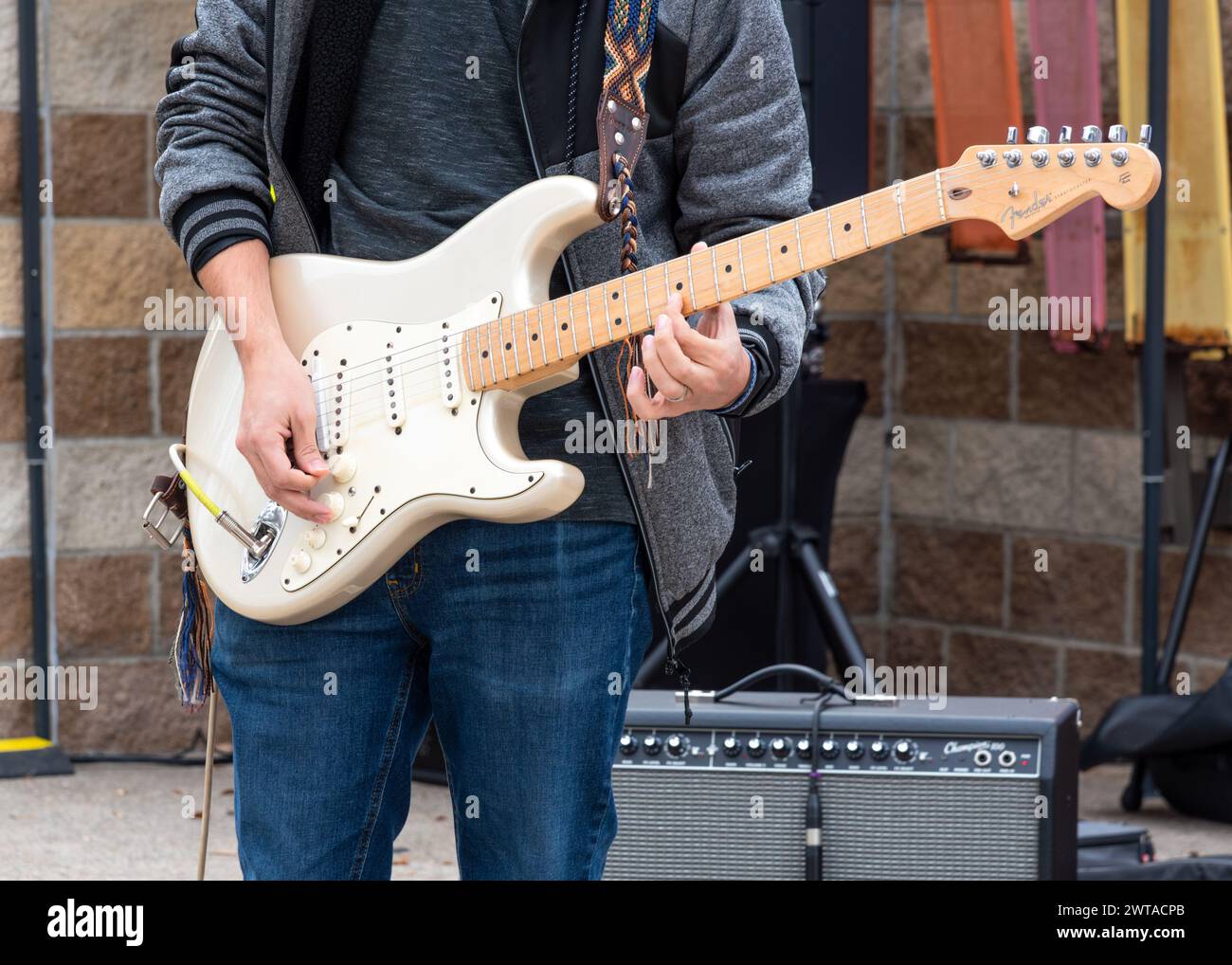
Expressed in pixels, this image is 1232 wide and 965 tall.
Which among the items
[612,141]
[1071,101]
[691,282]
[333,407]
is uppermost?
[1071,101]

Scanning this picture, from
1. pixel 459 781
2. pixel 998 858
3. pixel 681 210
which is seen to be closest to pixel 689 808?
pixel 998 858

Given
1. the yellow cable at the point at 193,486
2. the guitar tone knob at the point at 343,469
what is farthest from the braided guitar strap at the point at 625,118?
the yellow cable at the point at 193,486

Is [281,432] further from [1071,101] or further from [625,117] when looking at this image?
[1071,101]

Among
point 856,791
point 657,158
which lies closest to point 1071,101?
point 856,791

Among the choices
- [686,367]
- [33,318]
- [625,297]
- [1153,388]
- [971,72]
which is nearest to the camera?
[686,367]

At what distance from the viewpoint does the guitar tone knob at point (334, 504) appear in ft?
5.65

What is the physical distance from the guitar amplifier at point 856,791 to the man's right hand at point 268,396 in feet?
3.50

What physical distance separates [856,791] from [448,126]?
132cm

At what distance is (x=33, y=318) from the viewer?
4008 millimetres

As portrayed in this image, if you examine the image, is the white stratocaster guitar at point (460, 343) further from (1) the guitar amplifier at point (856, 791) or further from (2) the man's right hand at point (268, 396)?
(1) the guitar amplifier at point (856, 791)

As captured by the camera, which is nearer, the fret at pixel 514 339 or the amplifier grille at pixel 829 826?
the fret at pixel 514 339

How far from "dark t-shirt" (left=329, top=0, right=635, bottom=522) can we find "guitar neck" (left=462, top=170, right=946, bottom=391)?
10 cm

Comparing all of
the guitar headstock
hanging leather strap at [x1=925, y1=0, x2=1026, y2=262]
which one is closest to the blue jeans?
the guitar headstock

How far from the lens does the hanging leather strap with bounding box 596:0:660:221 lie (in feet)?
5.44
